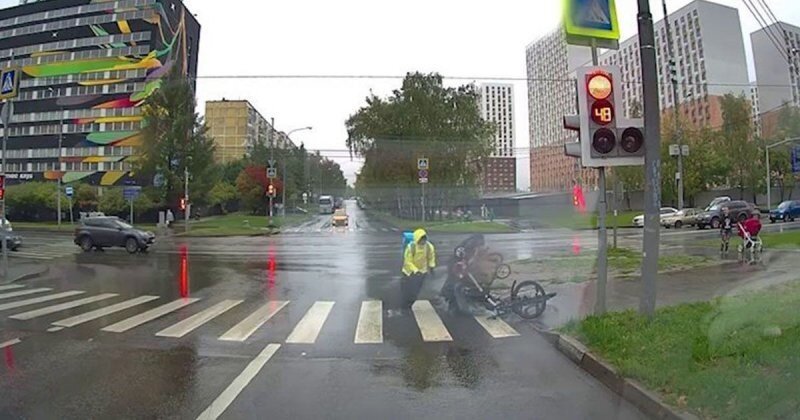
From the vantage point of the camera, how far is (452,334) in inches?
342

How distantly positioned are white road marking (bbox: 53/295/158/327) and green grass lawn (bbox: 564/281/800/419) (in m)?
7.93

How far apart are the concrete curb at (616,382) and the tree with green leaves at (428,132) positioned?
138ft

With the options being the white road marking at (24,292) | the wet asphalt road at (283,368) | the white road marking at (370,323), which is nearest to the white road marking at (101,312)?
the wet asphalt road at (283,368)

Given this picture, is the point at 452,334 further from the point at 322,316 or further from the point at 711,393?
the point at 711,393

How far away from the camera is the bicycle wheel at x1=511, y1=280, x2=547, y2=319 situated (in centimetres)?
1008

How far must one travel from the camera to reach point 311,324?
9.60 metres

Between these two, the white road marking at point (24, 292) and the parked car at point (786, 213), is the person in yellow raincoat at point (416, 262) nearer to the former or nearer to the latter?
the white road marking at point (24, 292)

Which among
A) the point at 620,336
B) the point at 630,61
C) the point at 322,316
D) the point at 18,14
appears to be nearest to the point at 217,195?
the point at 18,14

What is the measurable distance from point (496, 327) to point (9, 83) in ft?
48.9

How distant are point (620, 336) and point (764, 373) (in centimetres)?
201

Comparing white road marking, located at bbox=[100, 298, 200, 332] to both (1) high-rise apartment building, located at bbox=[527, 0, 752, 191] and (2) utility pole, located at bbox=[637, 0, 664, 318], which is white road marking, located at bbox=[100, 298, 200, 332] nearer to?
(2) utility pole, located at bbox=[637, 0, 664, 318]

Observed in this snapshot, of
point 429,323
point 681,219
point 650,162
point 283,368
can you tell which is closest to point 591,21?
point 650,162

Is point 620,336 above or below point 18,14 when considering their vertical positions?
below

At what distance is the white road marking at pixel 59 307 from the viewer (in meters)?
10.3
